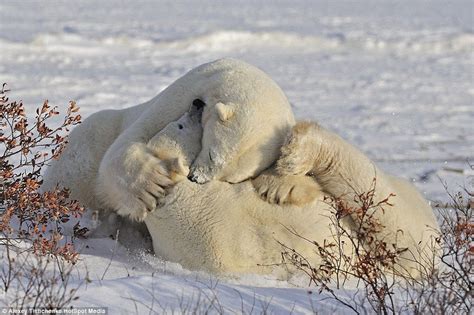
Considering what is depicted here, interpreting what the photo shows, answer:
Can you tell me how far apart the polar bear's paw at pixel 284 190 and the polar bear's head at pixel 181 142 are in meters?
0.45

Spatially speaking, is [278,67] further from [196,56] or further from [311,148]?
[311,148]

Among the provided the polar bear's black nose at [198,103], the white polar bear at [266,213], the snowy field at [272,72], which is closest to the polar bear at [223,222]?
the white polar bear at [266,213]

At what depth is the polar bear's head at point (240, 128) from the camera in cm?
462

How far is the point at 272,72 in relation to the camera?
15.6 meters

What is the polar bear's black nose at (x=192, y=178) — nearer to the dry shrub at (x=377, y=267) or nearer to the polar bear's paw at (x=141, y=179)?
the polar bear's paw at (x=141, y=179)

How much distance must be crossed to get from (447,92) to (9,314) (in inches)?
468

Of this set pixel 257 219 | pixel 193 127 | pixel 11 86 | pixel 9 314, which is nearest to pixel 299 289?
pixel 257 219

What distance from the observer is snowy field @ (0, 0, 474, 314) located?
3.95m

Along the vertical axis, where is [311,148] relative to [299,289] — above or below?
above

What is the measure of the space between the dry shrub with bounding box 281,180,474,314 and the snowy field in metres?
0.18

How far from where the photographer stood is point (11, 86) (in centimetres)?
1309

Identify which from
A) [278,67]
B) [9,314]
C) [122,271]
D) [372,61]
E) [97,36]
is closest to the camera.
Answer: [9,314]

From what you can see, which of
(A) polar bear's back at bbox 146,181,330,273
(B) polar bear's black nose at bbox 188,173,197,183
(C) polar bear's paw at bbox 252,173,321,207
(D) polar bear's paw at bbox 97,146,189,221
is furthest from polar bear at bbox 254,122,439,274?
(D) polar bear's paw at bbox 97,146,189,221

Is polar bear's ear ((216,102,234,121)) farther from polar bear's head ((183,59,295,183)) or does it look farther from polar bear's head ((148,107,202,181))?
polar bear's head ((148,107,202,181))
